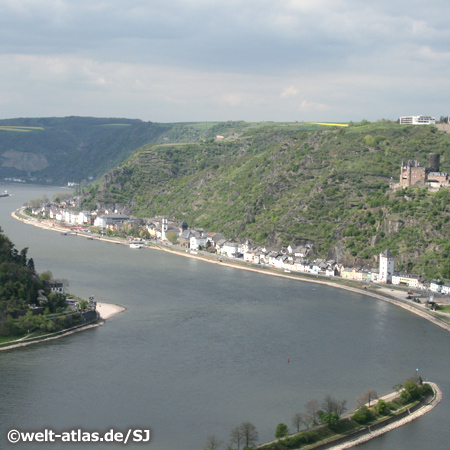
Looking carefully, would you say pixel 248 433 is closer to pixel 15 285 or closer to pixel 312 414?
pixel 312 414

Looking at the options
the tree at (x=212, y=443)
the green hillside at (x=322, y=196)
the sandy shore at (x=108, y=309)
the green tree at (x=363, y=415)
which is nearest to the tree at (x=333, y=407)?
the green tree at (x=363, y=415)

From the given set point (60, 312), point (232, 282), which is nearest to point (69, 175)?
point (232, 282)

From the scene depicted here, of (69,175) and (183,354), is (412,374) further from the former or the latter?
(69,175)

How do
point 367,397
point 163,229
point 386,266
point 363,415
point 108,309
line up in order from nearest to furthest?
point 363,415 → point 367,397 → point 108,309 → point 386,266 → point 163,229

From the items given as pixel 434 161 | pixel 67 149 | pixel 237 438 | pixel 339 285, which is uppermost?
pixel 434 161

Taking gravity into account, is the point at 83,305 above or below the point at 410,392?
above

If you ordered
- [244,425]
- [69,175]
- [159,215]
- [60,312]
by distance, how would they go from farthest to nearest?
[69,175] < [159,215] < [60,312] < [244,425]

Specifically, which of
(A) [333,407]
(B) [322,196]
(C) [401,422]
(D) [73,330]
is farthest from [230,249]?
(A) [333,407]
